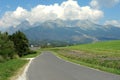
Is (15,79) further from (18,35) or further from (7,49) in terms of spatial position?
(18,35)

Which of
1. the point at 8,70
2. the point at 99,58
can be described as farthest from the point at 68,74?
the point at 99,58

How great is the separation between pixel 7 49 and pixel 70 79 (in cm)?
4679

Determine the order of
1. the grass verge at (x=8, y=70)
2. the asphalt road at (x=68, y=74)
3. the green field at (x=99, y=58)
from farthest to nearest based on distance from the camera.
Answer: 1. the green field at (x=99, y=58)
2. the grass verge at (x=8, y=70)
3. the asphalt road at (x=68, y=74)

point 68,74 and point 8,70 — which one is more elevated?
point 8,70

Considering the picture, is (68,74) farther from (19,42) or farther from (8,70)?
(19,42)

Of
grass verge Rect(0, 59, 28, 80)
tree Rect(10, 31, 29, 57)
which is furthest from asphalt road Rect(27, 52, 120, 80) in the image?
tree Rect(10, 31, 29, 57)

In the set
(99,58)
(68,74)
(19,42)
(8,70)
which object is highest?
(19,42)

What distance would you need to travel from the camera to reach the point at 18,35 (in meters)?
95.3

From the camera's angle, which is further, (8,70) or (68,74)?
(8,70)

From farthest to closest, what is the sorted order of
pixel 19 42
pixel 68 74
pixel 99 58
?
pixel 19 42
pixel 99 58
pixel 68 74

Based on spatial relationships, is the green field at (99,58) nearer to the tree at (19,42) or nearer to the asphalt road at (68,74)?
the asphalt road at (68,74)

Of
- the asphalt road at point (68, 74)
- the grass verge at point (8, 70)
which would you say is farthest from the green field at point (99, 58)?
the grass verge at point (8, 70)

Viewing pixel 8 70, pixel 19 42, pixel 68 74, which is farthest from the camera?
pixel 19 42

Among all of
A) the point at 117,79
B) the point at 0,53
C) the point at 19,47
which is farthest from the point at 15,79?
the point at 19,47
